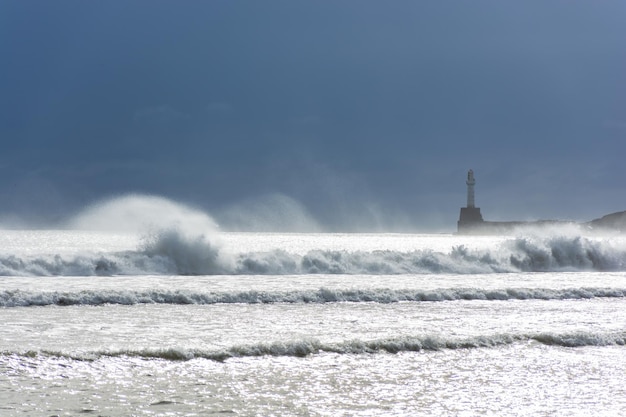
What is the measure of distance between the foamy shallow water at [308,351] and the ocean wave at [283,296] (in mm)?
43

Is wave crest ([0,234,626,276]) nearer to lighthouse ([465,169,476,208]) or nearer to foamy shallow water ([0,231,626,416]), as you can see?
foamy shallow water ([0,231,626,416])

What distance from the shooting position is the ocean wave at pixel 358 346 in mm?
9438

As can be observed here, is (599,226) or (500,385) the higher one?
(599,226)

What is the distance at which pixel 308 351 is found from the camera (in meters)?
10.2

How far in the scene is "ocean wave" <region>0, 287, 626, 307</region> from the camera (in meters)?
16.0

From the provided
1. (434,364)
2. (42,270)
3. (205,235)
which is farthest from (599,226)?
(434,364)

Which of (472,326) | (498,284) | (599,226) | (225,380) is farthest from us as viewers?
(599,226)

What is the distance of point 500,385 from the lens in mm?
8438

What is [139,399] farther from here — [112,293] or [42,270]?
[42,270]

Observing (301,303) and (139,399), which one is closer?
(139,399)

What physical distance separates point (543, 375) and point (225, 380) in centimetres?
395

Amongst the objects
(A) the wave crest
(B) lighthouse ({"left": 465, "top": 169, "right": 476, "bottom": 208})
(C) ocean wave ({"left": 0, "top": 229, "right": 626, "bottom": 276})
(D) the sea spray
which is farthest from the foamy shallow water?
(B) lighthouse ({"left": 465, "top": 169, "right": 476, "bottom": 208})

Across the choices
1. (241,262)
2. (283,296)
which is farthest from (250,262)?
(283,296)

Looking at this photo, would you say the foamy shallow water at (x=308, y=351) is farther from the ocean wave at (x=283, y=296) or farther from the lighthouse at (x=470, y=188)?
the lighthouse at (x=470, y=188)
